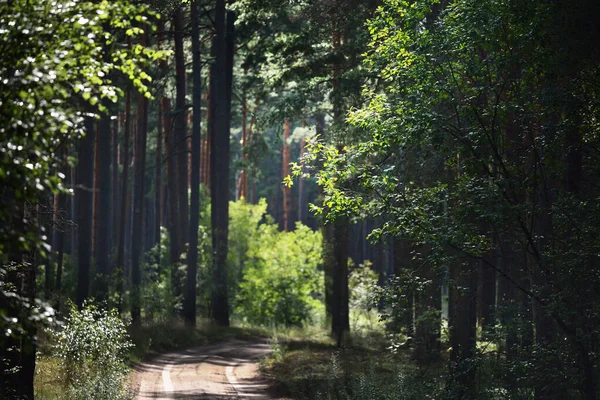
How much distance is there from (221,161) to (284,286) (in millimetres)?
6535

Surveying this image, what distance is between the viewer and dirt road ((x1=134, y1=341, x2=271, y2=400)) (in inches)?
573

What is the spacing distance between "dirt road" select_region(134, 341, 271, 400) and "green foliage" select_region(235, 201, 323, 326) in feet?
27.3

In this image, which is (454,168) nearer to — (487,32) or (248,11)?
(487,32)

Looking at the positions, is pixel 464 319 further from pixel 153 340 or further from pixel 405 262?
pixel 153 340

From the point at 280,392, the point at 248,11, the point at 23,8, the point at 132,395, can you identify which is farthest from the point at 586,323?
the point at 248,11

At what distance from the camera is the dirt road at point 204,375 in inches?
573

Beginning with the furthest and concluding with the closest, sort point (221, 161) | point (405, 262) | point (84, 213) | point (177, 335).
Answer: point (221, 161)
point (177, 335)
point (84, 213)
point (405, 262)

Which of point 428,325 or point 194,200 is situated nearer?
point 428,325

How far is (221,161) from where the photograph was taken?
98.5ft

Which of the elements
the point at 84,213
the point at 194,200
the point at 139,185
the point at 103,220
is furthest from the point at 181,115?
the point at 84,213

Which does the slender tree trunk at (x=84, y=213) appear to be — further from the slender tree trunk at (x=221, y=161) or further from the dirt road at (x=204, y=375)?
the slender tree trunk at (x=221, y=161)

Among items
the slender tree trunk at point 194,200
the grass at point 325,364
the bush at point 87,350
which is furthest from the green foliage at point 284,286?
the bush at point 87,350

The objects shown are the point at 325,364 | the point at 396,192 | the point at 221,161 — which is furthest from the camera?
the point at 221,161

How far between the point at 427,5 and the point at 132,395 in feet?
28.4
